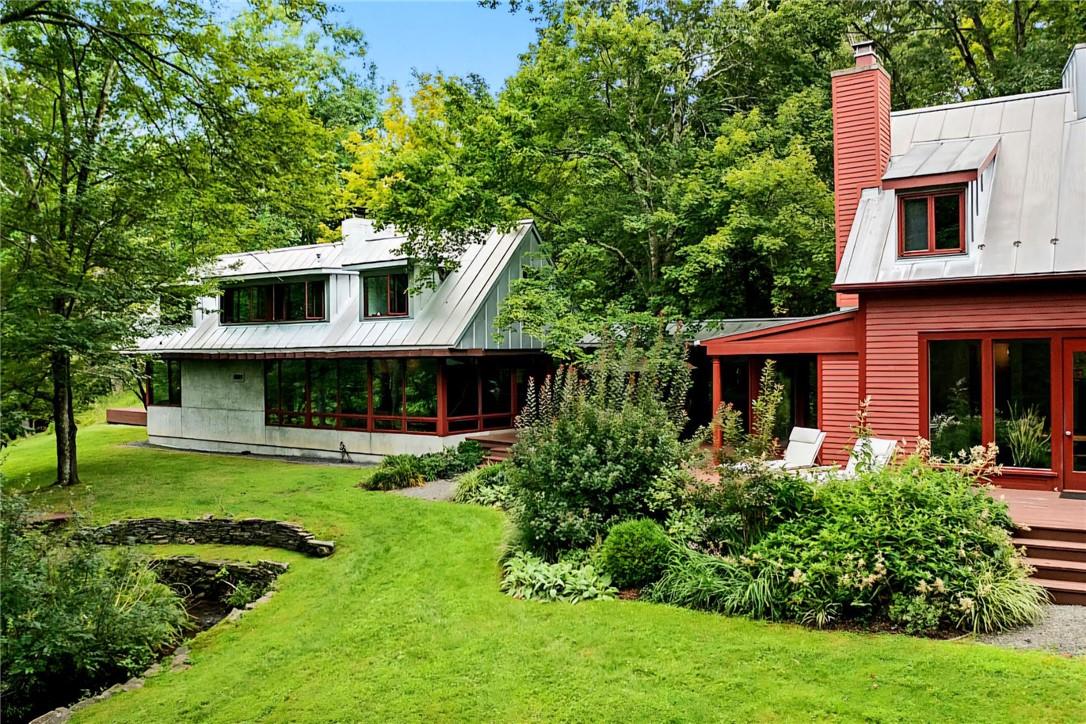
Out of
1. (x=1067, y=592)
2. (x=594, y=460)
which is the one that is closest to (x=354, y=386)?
Result: (x=594, y=460)

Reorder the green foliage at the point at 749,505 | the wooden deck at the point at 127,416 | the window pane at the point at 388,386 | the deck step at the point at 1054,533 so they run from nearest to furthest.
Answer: the deck step at the point at 1054,533, the green foliage at the point at 749,505, the window pane at the point at 388,386, the wooden deck at the point at 127,416

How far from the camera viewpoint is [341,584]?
8695 mm

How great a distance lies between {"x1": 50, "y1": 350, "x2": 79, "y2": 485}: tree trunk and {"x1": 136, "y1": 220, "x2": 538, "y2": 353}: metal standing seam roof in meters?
4.23

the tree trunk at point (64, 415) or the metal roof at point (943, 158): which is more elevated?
the metal roof at point (943, 158)

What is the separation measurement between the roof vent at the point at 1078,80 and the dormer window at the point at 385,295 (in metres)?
13.9

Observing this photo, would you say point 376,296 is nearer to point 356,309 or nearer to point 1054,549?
point 356,309

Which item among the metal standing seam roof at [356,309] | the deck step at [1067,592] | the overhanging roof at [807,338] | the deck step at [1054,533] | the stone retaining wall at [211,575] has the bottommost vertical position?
the stone retaining wall at [211,575]

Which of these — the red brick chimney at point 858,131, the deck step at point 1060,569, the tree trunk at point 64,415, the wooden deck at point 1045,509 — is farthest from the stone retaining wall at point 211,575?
the red brick chimney at point 858,131

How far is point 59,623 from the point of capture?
20.3ft

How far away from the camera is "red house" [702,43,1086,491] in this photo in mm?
9570

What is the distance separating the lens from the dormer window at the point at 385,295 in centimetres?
1814

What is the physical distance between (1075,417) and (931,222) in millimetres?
3342

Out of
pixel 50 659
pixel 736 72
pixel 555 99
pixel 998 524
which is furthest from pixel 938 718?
pixel 736 72

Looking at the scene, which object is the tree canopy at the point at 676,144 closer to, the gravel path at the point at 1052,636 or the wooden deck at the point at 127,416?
the gravel path at the point at 1052,636
